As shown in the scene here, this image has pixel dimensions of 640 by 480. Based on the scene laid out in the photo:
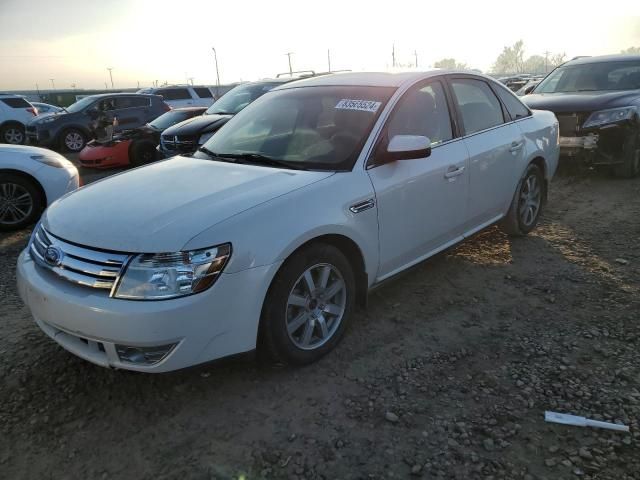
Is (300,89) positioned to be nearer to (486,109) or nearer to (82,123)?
(486,109)

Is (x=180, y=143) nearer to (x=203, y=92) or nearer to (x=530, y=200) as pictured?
(x=530, y=200)

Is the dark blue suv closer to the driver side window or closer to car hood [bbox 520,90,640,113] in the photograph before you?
car hood [bbox 520,90,640,113]

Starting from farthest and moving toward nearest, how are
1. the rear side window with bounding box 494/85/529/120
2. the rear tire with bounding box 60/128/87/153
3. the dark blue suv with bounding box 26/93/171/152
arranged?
the rear tire with bounding box 60/128/87/153, the dark blue suv with bounding box 26/93/171/152, the rear side window with bounding box 494/85/529/120

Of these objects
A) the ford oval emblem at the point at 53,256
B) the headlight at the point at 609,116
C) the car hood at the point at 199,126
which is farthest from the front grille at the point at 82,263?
the headlight at the point at 609,116

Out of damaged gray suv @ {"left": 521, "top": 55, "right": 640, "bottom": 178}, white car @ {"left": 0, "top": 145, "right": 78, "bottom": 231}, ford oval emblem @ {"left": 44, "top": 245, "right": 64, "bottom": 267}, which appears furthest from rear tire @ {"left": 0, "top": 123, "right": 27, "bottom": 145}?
ford oval emblem @ {"left": 44, "top": 245, "right": 64, "bottom": 267}

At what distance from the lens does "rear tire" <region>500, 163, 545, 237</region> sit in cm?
477

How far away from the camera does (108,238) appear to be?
2.54m

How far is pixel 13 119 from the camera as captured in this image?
639 inches

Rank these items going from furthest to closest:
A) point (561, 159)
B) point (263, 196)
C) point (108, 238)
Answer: point (561, 159), point (263, 196), point (108, 238)

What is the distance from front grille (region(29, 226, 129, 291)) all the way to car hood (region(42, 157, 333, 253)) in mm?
44

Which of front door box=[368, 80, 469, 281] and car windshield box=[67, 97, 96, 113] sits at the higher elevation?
car windshield box=[67, 97, 96, 113]

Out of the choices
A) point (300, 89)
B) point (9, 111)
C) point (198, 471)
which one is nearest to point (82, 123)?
→ point (9, 111)

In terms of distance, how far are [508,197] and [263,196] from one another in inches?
106

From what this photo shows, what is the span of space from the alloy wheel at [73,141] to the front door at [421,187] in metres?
12.8
